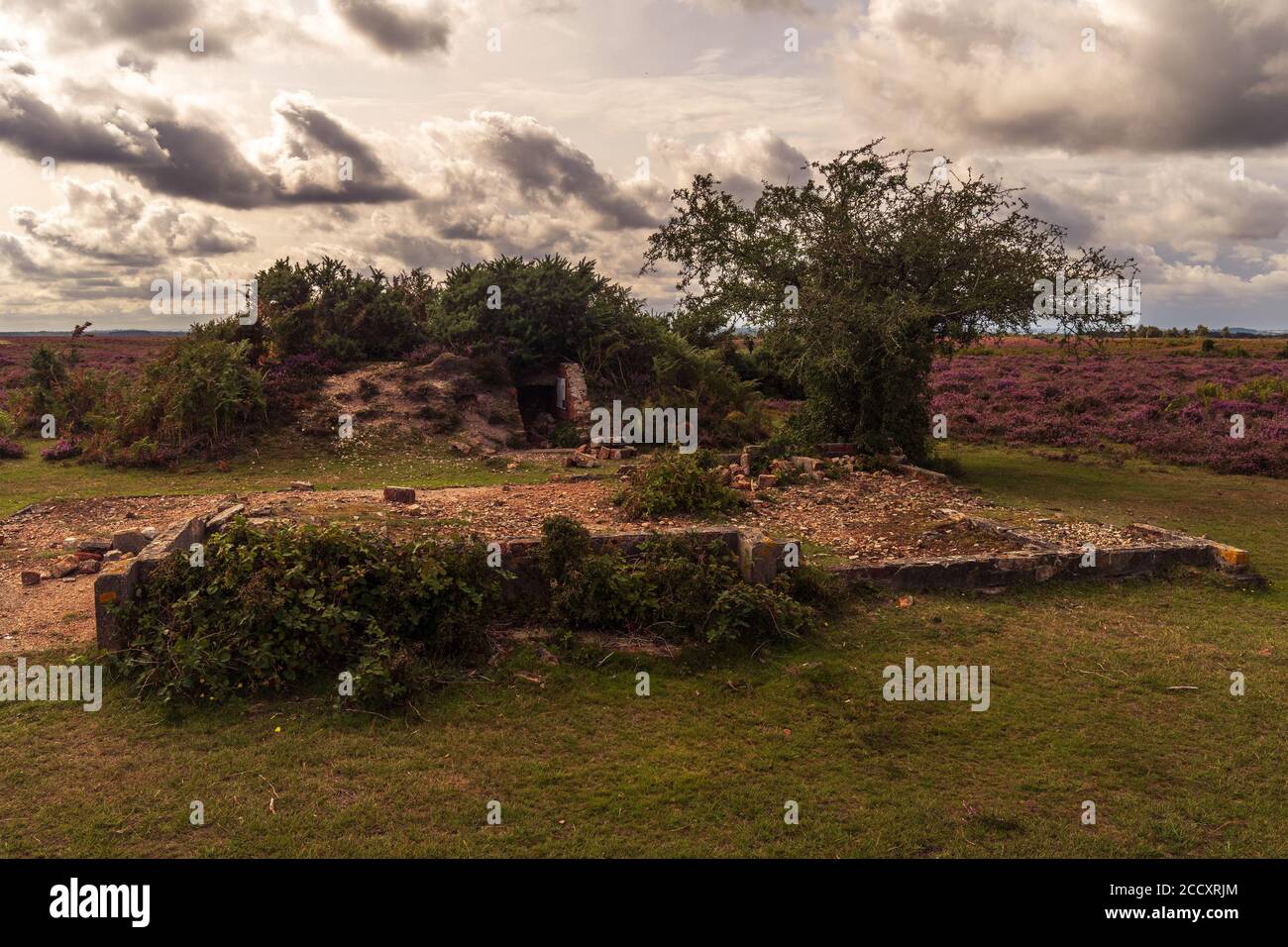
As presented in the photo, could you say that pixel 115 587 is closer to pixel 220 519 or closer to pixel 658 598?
pixel 220 519

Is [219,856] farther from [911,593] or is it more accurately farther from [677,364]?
[677,364]

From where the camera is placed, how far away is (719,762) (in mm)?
5543

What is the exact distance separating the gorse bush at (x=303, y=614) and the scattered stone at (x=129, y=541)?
3.22 m

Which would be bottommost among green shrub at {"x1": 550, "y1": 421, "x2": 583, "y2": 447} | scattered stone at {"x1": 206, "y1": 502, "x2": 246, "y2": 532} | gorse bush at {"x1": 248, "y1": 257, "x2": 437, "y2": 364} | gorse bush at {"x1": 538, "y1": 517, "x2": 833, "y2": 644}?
gorse bush at {"x1": 538, "y1": 517, "x2": 833, "y2": 644}

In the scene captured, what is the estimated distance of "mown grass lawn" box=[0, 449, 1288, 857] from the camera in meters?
4.70

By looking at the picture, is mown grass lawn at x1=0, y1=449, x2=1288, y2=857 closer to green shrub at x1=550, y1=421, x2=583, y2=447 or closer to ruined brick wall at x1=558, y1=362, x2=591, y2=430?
green shrub at x1=550, y1=421, x2=583, y2=447

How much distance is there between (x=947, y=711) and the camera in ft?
21.0

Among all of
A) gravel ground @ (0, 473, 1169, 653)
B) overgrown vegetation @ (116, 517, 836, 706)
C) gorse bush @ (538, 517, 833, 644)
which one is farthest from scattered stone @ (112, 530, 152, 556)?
gorse bush @ (538, 517, 833, 644)

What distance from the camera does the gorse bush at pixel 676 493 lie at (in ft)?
37.9

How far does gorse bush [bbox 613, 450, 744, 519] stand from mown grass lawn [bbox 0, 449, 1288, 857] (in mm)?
4035

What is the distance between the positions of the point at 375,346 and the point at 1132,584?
20.3m

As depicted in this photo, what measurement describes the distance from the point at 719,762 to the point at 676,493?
640 centimetres

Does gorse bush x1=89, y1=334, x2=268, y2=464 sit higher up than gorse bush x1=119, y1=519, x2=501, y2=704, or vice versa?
gorse bush x1=89, y1=334, x2=268, y2=464

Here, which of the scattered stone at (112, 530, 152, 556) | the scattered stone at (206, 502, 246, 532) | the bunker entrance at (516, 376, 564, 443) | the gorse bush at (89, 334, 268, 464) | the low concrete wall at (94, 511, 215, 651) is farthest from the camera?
the bunker entrance at (516, 376, 564, 443)
